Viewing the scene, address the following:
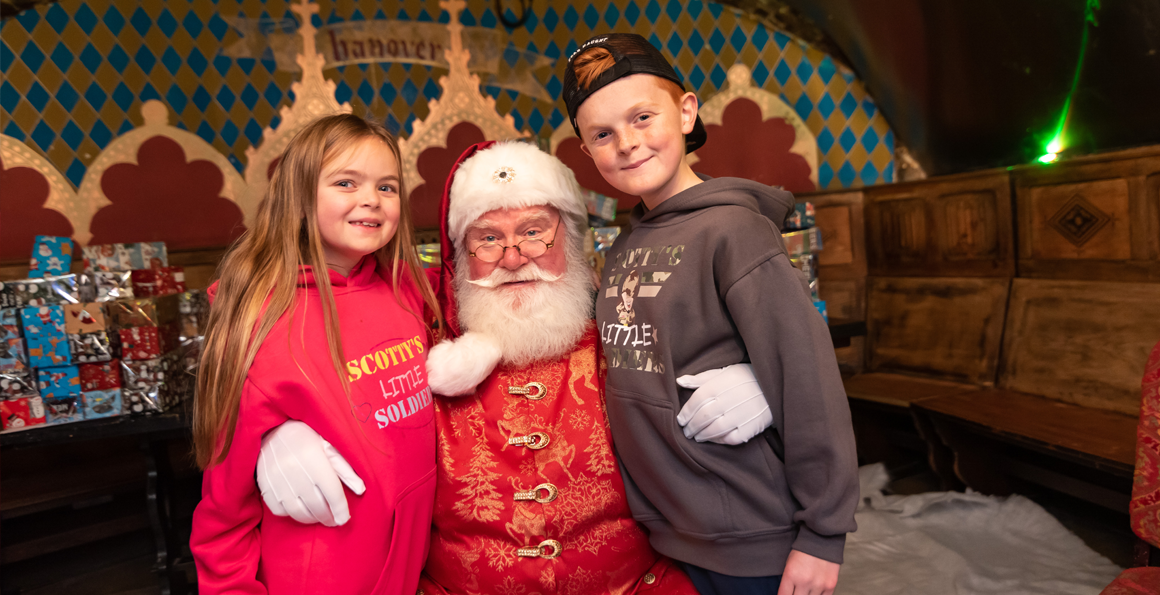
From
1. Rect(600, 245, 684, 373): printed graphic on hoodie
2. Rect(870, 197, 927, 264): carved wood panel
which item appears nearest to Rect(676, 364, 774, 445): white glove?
Rect(600, 245, 684, 373): printed graphic on hoodie

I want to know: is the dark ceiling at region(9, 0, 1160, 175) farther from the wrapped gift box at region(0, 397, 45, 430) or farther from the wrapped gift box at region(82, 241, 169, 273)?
the wrapped gift box at region(0, 397, 45, 430)

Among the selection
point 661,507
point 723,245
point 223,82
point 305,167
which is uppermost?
point 223,82

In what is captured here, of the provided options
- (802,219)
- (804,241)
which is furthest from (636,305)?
(802,219)

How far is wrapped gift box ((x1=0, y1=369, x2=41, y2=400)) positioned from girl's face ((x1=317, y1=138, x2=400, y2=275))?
4.93ft

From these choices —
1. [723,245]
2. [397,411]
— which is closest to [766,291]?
[723,245]

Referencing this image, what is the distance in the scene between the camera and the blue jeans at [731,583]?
133 cm

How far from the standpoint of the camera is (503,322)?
157cm

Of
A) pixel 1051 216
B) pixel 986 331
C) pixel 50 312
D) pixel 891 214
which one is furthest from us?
pixel 891 214

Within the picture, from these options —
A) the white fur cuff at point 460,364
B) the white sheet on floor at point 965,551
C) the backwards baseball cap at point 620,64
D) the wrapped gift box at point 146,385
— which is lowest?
the white sheet on floor at point 965,551

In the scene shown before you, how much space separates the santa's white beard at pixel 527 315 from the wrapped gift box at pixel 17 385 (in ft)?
5.51

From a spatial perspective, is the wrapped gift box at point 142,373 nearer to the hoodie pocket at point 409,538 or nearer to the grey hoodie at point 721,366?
the hoodie pocket at point 409,538

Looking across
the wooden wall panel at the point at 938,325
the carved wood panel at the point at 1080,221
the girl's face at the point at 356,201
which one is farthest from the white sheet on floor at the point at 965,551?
the girl's face at the point at 356,201

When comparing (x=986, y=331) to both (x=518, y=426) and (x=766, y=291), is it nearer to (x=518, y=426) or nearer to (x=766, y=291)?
(x=766, y=291)

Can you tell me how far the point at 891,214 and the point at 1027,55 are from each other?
38.1 inches
